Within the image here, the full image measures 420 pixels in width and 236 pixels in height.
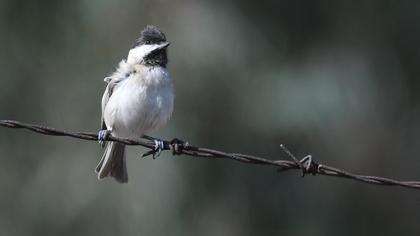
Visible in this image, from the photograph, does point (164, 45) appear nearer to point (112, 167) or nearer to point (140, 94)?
point (140, 94)

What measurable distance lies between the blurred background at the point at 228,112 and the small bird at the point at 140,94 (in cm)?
339

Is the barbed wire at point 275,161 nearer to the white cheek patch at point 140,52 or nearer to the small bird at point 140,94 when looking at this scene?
the small bird at point 140,94

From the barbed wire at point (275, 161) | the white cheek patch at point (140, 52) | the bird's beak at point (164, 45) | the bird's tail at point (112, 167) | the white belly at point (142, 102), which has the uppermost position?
the bird's beak at point (164, 45)

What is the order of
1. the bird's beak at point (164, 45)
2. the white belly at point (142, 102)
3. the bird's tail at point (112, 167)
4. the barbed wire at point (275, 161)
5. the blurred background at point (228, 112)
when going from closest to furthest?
the barbed wire at point (275, 161), the white belly at point (142, 102), the bird's beak at point (164, 45), the bird's tail at point (112, 167), the blurred background at point (228, 112)

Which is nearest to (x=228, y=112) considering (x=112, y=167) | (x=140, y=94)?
(x=112, y=167)

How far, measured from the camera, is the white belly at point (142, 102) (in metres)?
6.61

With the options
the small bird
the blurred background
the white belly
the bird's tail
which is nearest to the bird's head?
the small bird

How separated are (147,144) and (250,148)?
695 centimetres

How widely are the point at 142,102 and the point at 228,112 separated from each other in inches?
206

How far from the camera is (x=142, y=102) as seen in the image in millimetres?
6594

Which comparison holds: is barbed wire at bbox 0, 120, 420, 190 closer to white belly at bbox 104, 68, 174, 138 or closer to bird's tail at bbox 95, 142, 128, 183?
white belly at bbox 104, 68, 174, 138

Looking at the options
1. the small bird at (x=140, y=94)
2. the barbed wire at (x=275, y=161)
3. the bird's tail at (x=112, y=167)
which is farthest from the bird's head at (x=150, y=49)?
the barbed wire at (x=275, y=161)

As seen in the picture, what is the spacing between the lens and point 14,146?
11836 mm

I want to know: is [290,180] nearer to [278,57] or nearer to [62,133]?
[278,57]
